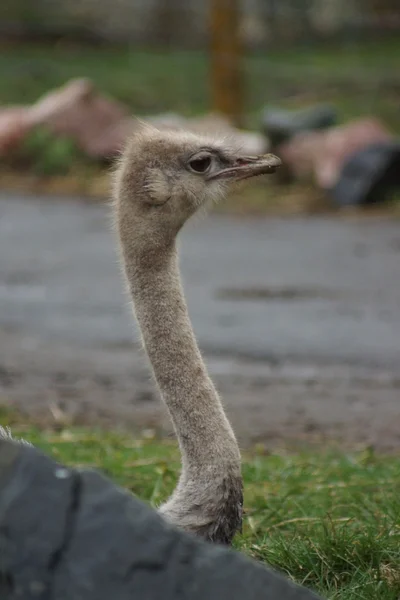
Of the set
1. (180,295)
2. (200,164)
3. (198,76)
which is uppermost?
(198,76)

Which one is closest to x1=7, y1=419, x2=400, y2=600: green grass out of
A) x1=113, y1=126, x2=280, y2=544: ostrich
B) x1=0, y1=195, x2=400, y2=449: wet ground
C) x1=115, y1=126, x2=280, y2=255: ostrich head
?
x1=113, y1=126, x2=280, y2=544: ostrich

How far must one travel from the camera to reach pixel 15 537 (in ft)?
9.12

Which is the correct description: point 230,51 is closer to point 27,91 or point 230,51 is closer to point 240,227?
point 240,227

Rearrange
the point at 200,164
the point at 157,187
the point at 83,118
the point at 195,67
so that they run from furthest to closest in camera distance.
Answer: the point at 195,67, the point at 83,118, the point at 200,164, the point at 157,187

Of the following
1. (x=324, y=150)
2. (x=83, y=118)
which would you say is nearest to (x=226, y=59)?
(x=83, y=118)

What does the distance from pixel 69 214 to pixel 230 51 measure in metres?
3.34

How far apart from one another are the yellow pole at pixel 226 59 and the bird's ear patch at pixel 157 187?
11700 mm

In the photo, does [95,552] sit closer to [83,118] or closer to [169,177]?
[169,177]

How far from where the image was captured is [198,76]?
21.1 m

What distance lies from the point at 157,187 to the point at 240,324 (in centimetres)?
510

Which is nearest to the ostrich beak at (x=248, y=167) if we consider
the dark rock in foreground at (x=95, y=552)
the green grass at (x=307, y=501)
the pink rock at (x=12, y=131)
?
the green grass at (x=307, y=501)

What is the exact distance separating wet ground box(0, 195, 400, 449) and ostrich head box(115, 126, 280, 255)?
0.72 ft

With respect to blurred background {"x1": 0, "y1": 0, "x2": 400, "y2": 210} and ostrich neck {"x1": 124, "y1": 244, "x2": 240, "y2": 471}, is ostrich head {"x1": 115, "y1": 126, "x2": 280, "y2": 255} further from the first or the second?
blurred background {"x1": 0, "y1": 0, "x2": 400, "y2": 210}

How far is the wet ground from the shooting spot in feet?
24.1
